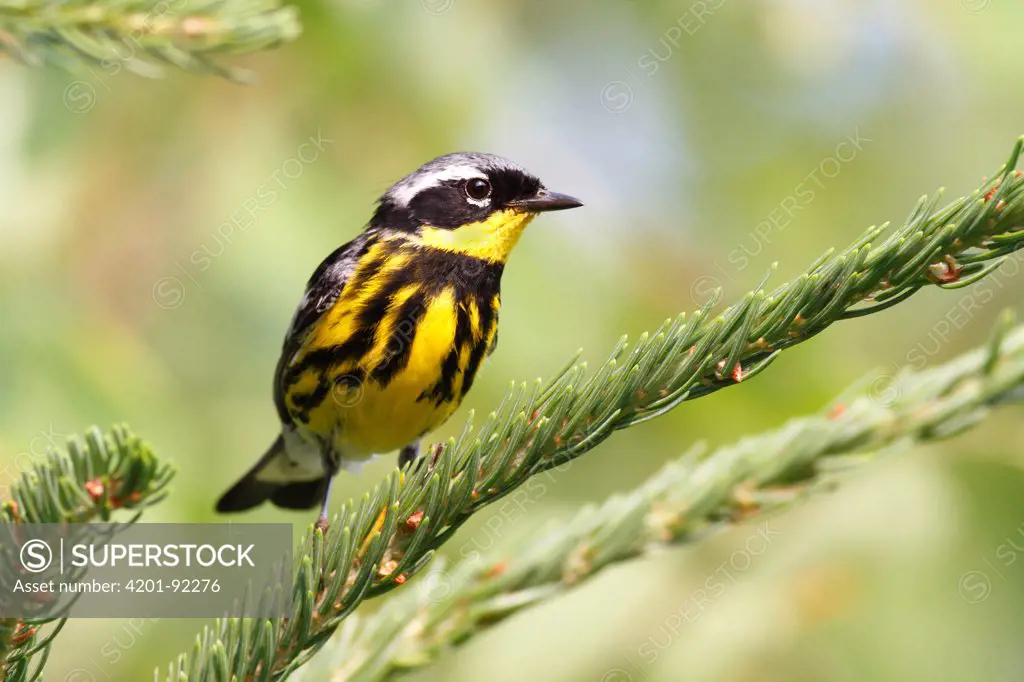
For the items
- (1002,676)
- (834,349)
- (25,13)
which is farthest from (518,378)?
(25,13)

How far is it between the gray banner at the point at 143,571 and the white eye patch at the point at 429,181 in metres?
1.28

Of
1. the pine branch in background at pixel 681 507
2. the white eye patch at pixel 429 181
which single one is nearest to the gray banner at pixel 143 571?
the pine branch in background at pixel 681 507

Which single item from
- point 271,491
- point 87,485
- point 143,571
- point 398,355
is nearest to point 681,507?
point 87,485

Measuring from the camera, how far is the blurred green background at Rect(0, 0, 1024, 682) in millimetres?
2859

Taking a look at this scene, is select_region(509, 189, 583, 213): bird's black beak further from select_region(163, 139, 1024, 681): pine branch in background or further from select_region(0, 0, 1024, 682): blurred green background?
Answer: select_region(163, 139, 1024, 681): pine branch in background

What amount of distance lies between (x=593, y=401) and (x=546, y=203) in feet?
5.80

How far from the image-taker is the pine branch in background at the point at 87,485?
122cm

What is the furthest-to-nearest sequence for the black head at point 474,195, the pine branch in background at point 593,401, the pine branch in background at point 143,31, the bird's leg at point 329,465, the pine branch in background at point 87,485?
the bird's leg at point 329,465 < the black head at point 474,195 < the pine branch in background at point 143,31 < the pine branch in background at point 593,401 < the pine branch in background at point 87,485

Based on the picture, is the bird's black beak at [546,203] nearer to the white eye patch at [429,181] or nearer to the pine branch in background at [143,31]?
the white eye patch at [429,181]

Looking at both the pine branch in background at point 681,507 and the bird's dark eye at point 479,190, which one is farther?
the bird's dark eye at point 479,190

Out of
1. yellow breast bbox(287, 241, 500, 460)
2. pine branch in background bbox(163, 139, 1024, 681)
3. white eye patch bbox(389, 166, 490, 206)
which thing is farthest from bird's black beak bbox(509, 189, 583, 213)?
pine branch in background bbox(163, 139, 1024, 681)

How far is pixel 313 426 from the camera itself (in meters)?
3.32

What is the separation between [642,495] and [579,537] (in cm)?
11

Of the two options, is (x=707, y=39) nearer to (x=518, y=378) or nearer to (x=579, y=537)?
(x=518, y=378)
